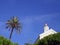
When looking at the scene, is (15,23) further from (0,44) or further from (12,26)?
(0,44)

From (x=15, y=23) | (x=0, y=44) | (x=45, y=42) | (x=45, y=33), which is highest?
(x=15, y=23)

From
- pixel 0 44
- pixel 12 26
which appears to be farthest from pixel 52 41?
pixel 12 26

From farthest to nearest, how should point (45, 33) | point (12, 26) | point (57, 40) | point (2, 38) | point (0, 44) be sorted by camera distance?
point (12, 26) < point (45, 33) < point (57, 40) < point (2, 38) < point (0, 44)

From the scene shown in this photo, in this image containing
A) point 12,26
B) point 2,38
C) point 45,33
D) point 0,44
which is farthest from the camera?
point 12,26

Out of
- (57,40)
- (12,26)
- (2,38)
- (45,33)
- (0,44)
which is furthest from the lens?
(12,26)

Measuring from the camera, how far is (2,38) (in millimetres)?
37812

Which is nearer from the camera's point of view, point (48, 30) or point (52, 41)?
point (52, 41)

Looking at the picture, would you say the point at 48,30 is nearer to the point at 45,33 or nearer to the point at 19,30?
the point at 45,33

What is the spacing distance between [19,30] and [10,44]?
41.2m

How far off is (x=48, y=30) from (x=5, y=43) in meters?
37.4

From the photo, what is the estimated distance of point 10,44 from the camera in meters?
37.1

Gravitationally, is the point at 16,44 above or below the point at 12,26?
below

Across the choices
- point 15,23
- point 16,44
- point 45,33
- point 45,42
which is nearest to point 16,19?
point 15,23

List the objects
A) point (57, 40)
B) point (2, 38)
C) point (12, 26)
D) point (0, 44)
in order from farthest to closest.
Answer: point (12, 26), point (57, 40), point (2, 38), point (0, 44)
